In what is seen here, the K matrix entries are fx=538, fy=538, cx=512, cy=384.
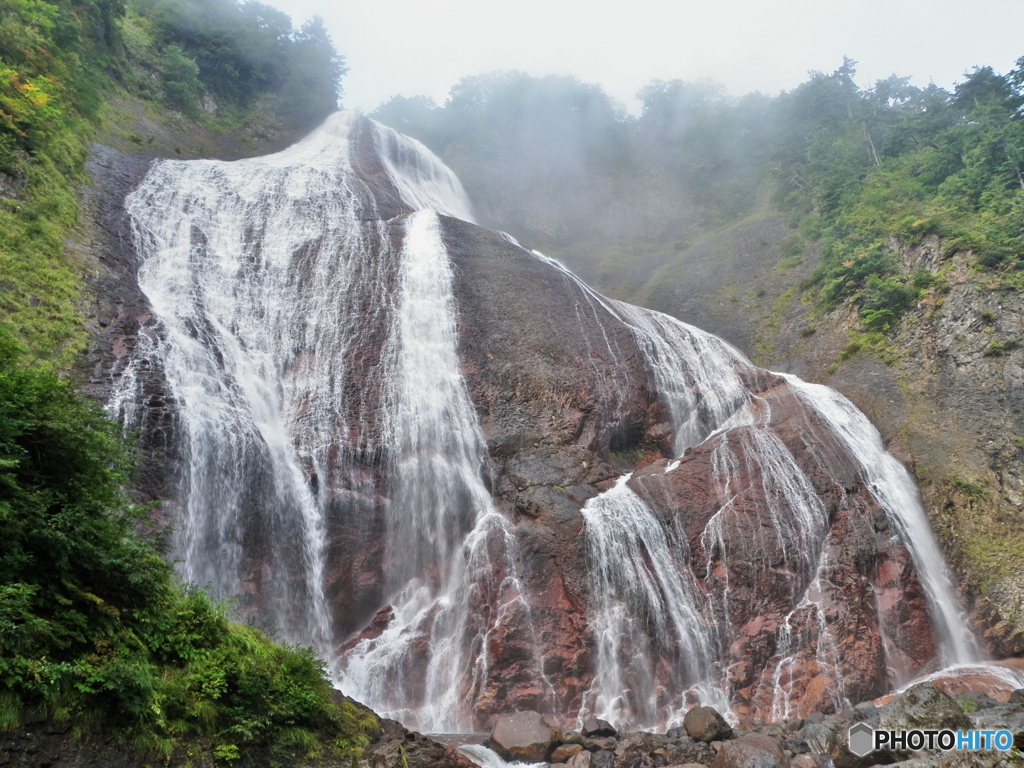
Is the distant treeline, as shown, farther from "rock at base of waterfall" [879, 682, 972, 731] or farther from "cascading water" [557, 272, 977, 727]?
"rock at base of waterfall" [879, 682, 972, 731]

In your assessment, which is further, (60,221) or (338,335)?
(338,335)

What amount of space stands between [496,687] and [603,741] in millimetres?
2442

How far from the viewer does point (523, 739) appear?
848 cm

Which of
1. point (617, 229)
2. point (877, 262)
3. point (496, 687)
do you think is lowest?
point (496, 687)

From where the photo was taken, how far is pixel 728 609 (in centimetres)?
1152

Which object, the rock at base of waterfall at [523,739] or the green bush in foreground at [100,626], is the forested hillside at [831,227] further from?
the green bush in foreground at [100,626]

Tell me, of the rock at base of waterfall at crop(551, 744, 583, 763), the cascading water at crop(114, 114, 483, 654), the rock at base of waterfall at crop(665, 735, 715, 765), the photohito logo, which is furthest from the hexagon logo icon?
the cascading water at crop(114, 114, 483, 654)

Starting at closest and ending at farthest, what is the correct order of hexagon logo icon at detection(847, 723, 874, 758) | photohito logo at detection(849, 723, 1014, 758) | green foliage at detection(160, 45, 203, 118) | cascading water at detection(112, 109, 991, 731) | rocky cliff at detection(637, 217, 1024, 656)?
photohito logo at detection(849, 723, 1014, 758) → hexagon logo icon at detection(847, 723, 874, 758) → cascading water at detection(112, 109, 991, 731) → rocky cliff at detection(637, 217, 1024, 656) → green foliage at detection(160, 45, 203, 118)

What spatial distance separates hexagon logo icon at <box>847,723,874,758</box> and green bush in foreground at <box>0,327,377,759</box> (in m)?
7.42

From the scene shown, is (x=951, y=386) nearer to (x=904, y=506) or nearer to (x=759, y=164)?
(x=904, y=506)


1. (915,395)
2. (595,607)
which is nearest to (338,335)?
(595,607)

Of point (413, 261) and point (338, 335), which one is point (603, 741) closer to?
point (338, 335)

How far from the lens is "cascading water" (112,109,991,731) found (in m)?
10.8

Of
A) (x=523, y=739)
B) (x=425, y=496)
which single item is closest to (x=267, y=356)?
(x=425, y=496)
